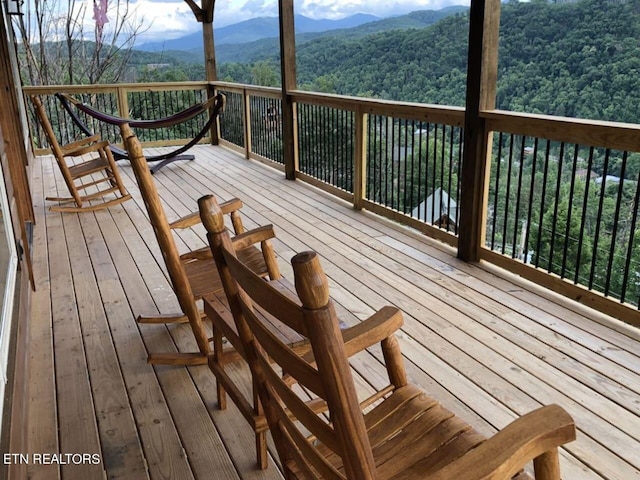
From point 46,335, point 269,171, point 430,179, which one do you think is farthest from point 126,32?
point 46,335

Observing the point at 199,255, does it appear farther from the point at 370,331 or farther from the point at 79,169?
the point at 79,169

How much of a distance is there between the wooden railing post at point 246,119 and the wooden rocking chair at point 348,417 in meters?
6.18

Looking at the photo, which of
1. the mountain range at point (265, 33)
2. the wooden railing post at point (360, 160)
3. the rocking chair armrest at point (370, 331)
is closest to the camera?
the rocking chair armrest at point (370, 331)

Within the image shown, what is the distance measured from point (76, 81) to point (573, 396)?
10771 mm

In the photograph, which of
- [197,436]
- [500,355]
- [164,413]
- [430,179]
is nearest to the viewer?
[197,436]

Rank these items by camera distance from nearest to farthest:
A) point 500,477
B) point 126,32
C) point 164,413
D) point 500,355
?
point 500,477 < point 164,413 < point 500,355 < point 126,32

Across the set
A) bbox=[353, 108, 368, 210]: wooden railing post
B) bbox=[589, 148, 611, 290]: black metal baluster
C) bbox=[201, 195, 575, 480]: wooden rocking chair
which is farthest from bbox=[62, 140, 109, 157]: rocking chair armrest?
bbox=[201, 195, 575, 480]: wooden rocking chair

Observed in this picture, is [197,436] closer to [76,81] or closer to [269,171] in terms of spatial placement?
[269,171]

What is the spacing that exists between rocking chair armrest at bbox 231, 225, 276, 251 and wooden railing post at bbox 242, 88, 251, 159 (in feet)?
17.4

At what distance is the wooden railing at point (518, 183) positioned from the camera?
2.77 m

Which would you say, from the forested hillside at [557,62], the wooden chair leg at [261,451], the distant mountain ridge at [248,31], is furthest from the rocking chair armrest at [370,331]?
the distant mountain ridge at [248,31]

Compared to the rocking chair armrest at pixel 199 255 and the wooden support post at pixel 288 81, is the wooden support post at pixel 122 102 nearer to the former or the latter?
the wooden support post at pixel 288 81

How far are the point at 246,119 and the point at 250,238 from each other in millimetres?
5524

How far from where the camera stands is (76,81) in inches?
413
